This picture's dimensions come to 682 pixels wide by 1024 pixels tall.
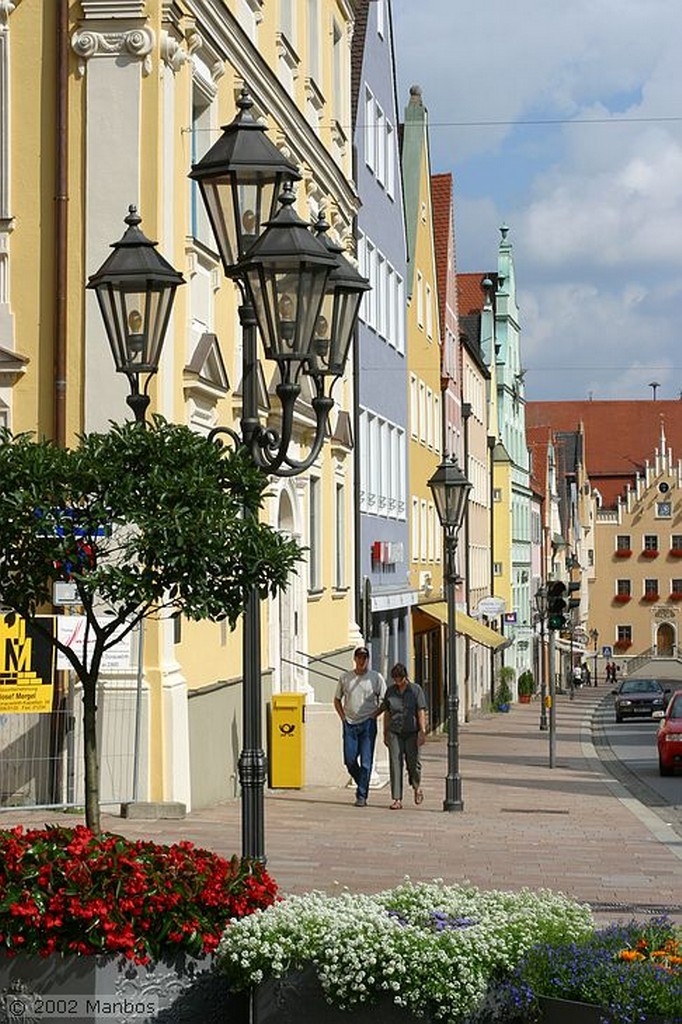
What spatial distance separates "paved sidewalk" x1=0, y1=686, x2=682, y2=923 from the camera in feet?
42.9

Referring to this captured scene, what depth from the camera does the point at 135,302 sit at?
968cm

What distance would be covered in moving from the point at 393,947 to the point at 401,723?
12732 mm

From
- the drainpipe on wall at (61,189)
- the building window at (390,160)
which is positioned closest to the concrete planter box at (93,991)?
the drainpipe on wall at (61,189)

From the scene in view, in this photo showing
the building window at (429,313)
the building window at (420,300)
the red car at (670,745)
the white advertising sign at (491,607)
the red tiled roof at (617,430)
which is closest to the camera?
the red car at (670,745)

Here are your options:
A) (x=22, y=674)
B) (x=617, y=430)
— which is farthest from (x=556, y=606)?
(x=617, y=430)

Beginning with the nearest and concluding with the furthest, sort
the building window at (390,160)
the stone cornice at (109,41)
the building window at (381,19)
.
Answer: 1. the stone cornice at (109,41)
2. the building window at (381,19)
3. the building window at (390,160)

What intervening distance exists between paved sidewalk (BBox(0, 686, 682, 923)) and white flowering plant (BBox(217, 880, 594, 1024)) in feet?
11.7

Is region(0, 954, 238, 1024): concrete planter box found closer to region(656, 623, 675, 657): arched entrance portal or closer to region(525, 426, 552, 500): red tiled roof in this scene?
region(525, 426, 552, 500): red tiled roof

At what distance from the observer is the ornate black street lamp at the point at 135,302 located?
31.3 ft

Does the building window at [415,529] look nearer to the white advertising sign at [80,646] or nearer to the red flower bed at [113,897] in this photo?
the white advertising sign at [80,646]

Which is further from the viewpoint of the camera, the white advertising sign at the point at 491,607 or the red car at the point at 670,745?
the white advertising sign at the point at 491,607

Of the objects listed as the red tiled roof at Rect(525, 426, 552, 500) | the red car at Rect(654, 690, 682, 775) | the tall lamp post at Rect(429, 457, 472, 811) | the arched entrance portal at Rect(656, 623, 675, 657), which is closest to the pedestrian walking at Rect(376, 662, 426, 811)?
the tall lamp post at Rect(429, 457, 472, 811)

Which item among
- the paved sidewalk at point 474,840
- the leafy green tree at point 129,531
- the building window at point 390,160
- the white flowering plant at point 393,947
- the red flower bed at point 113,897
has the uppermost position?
the building window at point 390,160

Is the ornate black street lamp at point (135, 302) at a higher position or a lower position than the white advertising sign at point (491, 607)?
lower
